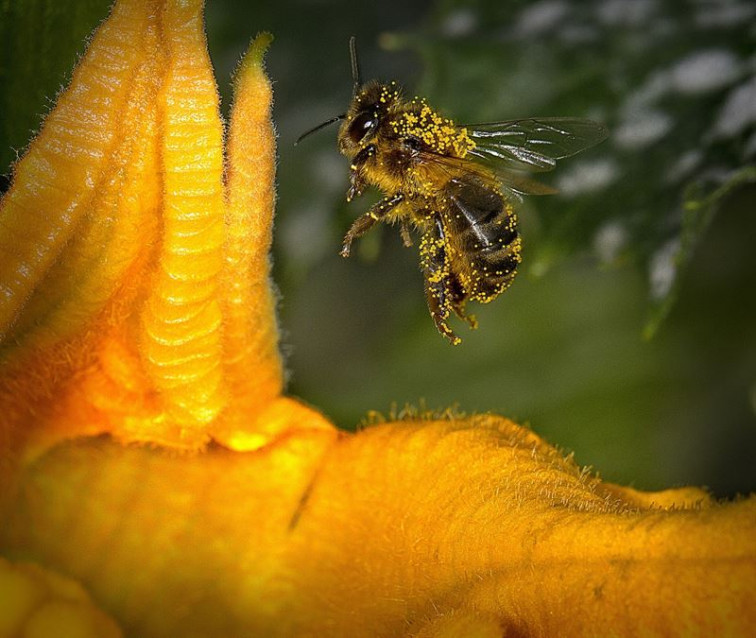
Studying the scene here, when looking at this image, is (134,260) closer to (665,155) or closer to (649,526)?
(649,526)

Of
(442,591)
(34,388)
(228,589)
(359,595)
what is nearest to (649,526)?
(442,591)

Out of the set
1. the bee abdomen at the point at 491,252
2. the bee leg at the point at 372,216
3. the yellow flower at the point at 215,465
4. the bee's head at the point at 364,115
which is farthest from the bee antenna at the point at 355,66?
the yellow flower at the point at 215,465

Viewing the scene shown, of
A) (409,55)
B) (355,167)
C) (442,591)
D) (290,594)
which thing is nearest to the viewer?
(442,591)

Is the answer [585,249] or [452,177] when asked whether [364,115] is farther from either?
[585,249]

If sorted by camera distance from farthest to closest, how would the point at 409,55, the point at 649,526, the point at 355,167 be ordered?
1. the point at 409,55
2. the point at 355,167
3. the point at 649,526

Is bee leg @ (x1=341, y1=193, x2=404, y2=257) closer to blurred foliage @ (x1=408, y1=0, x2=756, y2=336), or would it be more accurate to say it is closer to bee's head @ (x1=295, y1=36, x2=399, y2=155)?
bee's head @ (x1=295, y1=36, x2=399, y2=155)

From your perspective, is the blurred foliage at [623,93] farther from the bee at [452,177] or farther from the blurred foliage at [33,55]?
the blurred foliage at [33,55]

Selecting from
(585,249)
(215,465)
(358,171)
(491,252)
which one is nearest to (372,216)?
(358,171)
